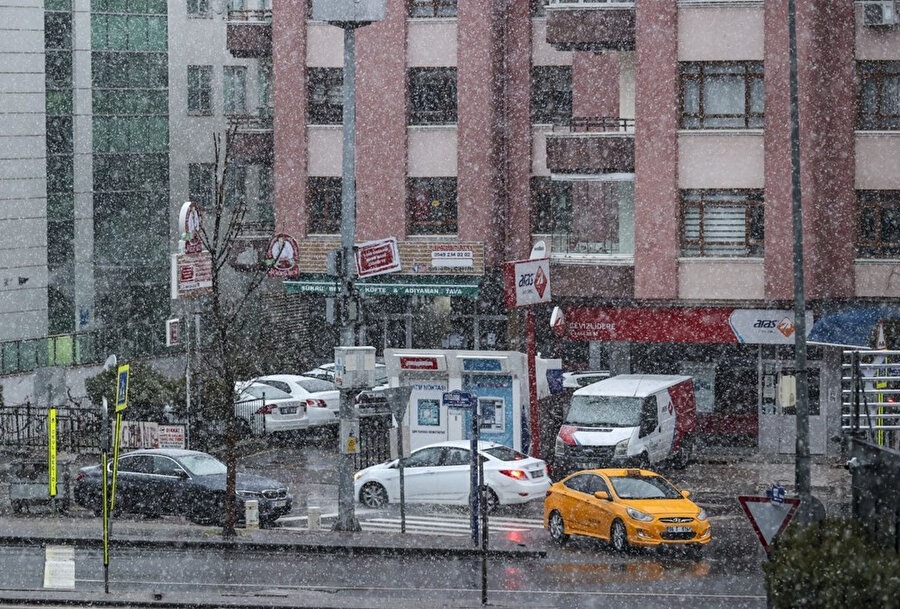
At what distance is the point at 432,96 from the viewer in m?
43.2

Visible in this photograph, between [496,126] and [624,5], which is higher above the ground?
[624,5]

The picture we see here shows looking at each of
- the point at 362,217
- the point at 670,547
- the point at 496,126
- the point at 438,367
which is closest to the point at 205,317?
the point at 362,217

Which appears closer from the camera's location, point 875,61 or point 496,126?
point 875,61

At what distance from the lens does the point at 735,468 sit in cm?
3675

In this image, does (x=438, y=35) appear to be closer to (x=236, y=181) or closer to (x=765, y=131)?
(x=765, y=131)

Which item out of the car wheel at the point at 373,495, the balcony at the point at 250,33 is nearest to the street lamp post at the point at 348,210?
the car wheel at the point at 373,495

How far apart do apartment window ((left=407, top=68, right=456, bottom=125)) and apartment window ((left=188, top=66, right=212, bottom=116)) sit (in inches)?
690

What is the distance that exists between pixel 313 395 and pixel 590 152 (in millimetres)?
9684

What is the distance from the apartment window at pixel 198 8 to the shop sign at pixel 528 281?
85.1 feet

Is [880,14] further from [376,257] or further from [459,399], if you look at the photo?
[459,399]

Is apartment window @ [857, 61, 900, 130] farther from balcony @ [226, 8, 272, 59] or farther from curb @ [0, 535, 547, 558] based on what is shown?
curb @ [0, 535, 547, 558]

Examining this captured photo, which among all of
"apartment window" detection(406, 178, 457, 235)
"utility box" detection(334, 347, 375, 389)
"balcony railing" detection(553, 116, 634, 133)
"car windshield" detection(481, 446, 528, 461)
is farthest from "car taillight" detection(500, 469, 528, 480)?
"apartment window" detection(406, 178, 457, 235)

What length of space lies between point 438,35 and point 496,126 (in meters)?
3.00

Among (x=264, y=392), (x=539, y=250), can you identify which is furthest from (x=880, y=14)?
(x=264, y=392)
